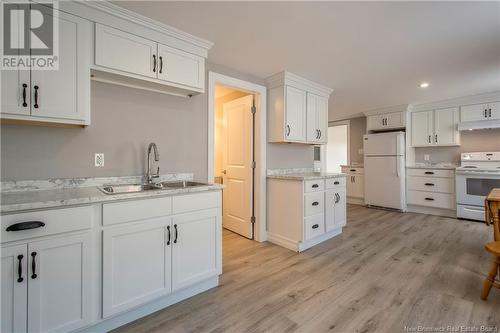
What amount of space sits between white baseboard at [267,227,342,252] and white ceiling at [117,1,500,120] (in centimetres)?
223

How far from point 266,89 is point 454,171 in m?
3.97

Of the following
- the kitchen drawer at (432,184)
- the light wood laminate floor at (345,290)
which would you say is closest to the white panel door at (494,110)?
the kitchen drawer at (432,184)

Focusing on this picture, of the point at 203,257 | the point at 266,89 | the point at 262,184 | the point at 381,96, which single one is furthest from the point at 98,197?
the point at 381,96

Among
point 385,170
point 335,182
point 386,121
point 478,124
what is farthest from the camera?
point 386,121

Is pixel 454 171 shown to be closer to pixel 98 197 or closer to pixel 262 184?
pixel 262 184

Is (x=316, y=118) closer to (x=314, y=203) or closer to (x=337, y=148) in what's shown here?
(x=314, y=203)

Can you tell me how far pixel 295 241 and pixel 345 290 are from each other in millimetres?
957

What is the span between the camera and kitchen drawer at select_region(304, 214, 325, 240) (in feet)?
9.64

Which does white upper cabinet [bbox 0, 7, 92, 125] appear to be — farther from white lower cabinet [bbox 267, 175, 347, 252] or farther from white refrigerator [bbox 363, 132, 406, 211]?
white refrigerator [bbox 363, 132, 406, 211]

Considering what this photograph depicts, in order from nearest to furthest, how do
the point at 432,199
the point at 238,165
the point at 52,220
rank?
the point at 52,220, the point at 238,165, the point at 432,199

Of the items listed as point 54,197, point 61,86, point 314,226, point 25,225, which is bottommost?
point 314,226

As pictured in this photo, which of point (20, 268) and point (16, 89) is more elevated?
point (16, 89)

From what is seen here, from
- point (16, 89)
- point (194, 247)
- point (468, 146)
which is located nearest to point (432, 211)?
point (468, 146)

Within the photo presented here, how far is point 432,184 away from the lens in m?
4.70
